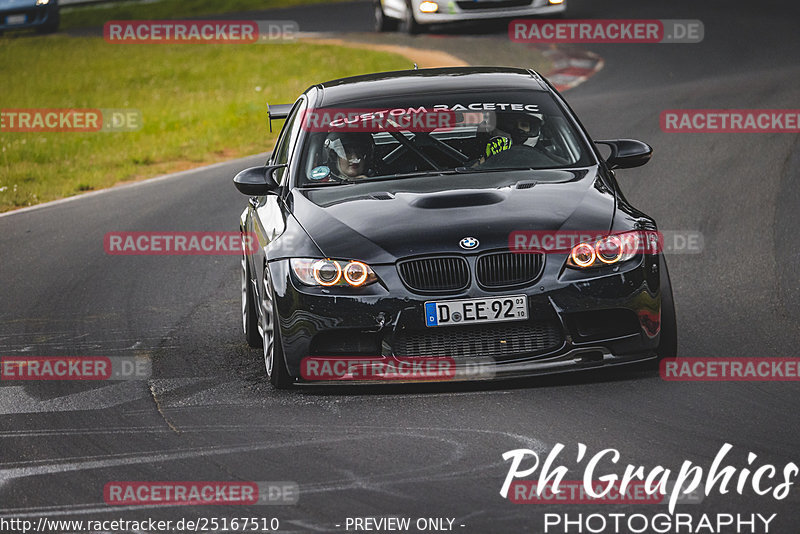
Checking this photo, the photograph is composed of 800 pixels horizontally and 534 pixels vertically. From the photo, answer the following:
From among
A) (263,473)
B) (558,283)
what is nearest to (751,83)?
(558,283)

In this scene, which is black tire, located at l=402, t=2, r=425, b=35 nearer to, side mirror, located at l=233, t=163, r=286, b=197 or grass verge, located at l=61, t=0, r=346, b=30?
grass verge, located at l=61, t=0, r=346, b=30

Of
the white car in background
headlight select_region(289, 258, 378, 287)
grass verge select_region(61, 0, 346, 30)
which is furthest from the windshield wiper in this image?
grass verge select_region(61, 0, 346, 30)

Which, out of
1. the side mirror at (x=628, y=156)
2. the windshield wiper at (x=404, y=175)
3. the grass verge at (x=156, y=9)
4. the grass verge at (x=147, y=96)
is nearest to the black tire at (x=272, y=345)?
the windshield wiper at (x=404, y=175)

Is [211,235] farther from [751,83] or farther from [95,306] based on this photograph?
[751,83]

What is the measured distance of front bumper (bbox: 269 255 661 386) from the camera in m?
6.76

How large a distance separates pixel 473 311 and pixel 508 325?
0.19m

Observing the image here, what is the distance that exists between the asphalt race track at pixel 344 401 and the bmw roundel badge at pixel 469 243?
0.71 meters

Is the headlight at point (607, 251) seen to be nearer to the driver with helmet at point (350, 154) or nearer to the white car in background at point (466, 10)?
the driver with helmet at point (350, 154)

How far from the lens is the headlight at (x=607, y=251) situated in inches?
269

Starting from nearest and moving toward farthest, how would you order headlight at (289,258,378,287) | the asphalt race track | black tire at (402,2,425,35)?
1. the asphalt race track
2. headlight at (289,258,378,287)
3. black tire at (402,2,425,35)

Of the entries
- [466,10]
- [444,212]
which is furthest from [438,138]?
[466,10]

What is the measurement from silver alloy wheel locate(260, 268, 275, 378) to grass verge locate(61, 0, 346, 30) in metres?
28.1

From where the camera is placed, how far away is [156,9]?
120 ft

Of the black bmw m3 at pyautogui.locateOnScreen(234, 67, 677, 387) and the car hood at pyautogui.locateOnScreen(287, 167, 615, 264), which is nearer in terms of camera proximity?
the black bmw m3 at pyautogui.locateOnScreen(234, 67, 677, 387)
